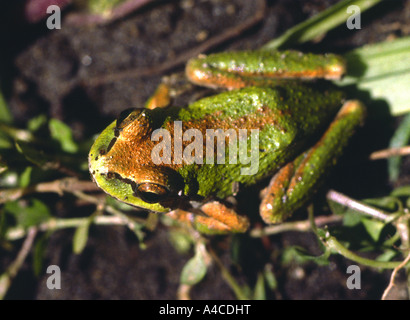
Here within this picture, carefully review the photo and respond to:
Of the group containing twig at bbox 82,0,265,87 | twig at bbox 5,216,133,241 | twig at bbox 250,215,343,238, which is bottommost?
twig at bbox 250,215,343,238

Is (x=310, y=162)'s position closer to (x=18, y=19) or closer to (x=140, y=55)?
(x=140, y=55)

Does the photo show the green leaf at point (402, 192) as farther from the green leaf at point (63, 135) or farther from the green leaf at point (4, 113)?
the green leaf at point (4, 113)

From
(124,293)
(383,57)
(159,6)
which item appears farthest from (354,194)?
(159,6)

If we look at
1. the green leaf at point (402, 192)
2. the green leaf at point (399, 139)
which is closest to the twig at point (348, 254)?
the green leaf at point (402, 192)

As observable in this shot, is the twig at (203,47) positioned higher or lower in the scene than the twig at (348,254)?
higher

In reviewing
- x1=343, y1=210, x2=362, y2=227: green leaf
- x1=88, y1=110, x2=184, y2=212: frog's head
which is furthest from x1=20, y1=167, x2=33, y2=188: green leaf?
x1=343, y1=210, x2=362, y2=227: green leaf

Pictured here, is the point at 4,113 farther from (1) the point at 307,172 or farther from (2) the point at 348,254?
(2) the point at 348,254

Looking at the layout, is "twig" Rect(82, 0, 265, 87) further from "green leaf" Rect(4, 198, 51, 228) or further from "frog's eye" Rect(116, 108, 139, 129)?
"green leaf" Rect(4, 198, 51, 228)
